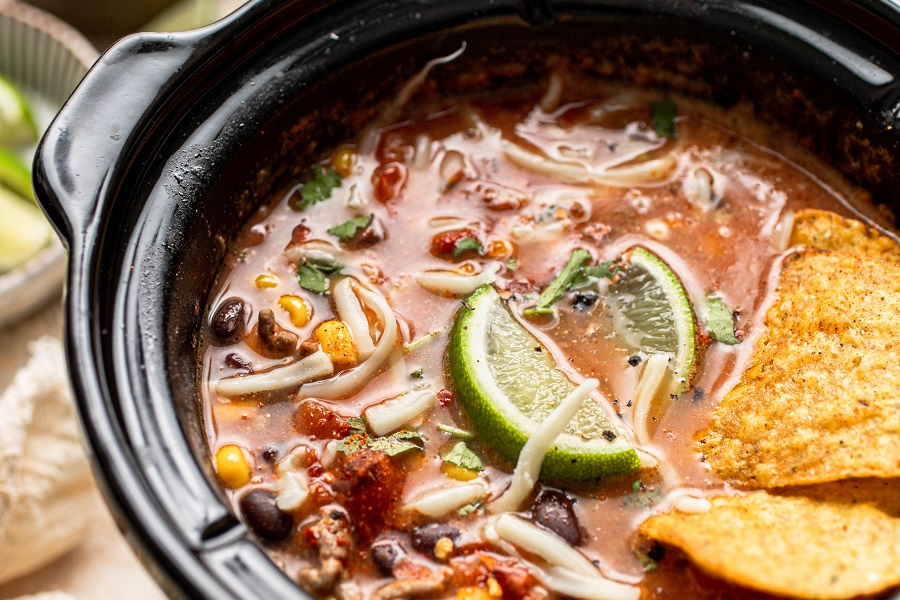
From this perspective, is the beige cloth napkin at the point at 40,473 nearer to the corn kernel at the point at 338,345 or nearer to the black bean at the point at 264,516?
the corn kernel at the point at 338,345

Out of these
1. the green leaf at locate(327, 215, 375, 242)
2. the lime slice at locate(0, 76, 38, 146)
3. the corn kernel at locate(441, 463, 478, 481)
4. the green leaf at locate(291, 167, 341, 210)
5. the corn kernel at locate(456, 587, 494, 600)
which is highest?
the lime slice at locate(0, 76, 38, 146)

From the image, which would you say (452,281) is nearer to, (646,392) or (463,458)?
(463,458)

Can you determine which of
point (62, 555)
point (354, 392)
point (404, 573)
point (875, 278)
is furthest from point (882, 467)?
point (62, 555)

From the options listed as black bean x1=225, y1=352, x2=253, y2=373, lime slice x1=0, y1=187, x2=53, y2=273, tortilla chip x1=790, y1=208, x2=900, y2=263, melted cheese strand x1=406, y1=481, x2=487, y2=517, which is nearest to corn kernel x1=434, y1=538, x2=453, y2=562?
melted cheese strand x1=406, y1=481, x2=487, y2=517

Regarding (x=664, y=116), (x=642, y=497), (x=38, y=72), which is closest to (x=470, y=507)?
(x=642, y=497)

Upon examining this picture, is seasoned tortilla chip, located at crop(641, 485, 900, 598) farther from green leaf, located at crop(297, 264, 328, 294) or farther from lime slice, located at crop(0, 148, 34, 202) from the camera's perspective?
lime slice, located at crop(0, 148, 34, 202)

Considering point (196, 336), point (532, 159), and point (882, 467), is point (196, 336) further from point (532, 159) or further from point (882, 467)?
point (882, 467)

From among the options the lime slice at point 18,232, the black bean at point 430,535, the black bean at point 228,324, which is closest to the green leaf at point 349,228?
the black bean at point 228,324
